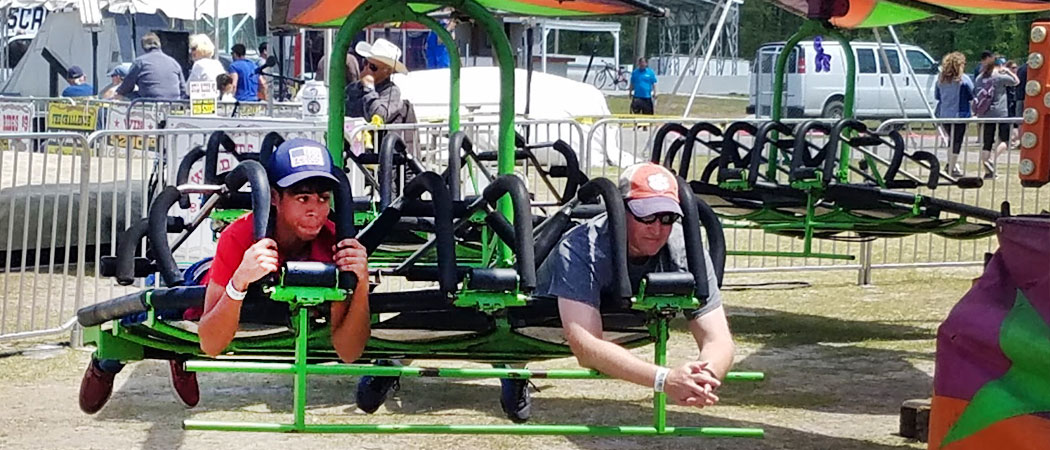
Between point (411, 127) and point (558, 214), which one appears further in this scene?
point (411, 127)

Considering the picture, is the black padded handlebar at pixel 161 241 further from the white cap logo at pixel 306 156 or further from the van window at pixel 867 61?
the van window at pixel 867 61

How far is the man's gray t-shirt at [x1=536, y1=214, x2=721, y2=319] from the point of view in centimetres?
516

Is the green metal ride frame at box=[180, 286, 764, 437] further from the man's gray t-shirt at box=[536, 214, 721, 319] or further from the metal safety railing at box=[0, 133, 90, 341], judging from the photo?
the metal safety railing at box=[0, 133, 90, 341]

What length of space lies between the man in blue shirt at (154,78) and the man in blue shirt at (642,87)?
576 inches

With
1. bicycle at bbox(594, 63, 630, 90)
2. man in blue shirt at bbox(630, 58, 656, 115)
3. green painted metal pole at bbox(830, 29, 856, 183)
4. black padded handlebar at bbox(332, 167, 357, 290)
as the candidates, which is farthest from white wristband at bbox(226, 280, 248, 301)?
bicycle at bbox(594, 63, 630, 90)

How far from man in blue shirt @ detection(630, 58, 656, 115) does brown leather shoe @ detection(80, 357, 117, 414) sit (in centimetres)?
2610

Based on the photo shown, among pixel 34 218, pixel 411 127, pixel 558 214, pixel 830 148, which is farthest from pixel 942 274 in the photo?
pixel 558 214

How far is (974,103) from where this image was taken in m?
23.7

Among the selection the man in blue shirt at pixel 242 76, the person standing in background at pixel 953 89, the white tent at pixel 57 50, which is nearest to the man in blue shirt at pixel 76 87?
the man in blue shirt at pixel 242 76

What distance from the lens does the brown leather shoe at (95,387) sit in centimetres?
626

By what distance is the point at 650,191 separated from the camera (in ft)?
17.0

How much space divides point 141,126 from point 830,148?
31.2 ft

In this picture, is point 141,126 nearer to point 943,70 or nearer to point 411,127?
point 411,127

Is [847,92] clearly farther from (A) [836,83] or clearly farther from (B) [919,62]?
(B) [919,62]
